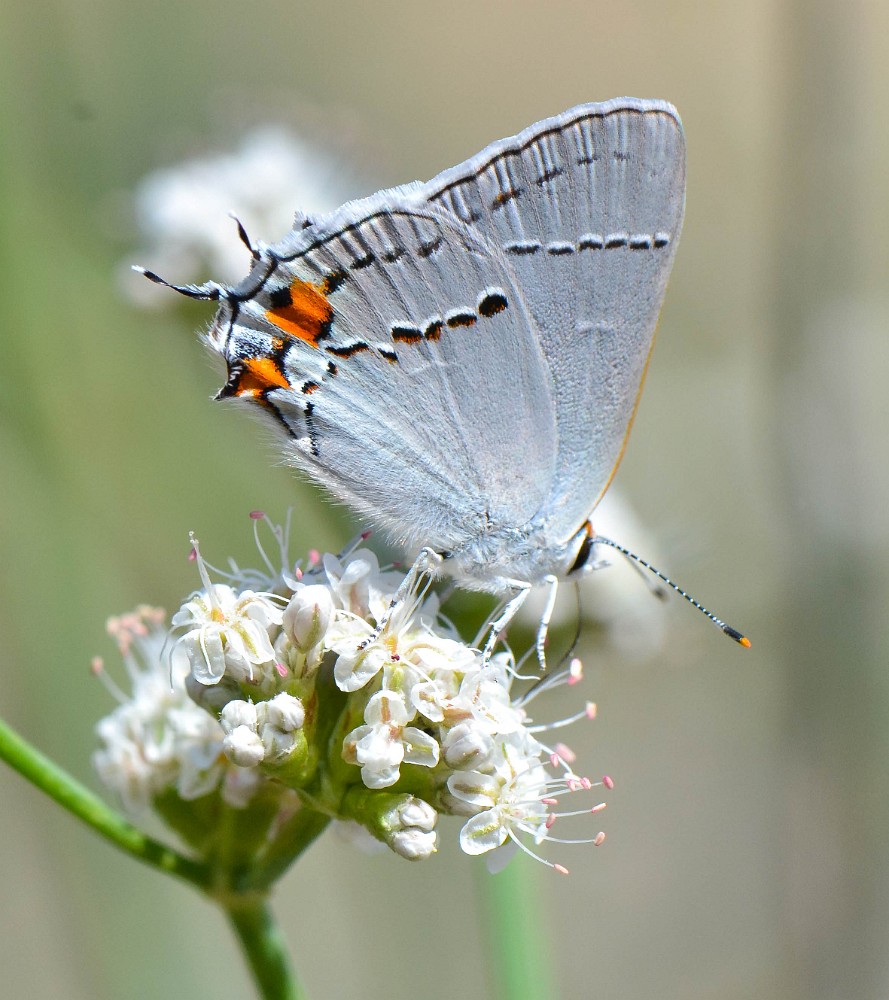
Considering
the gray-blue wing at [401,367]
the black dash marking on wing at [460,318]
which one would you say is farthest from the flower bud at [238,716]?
the black dash marking on wing at [460,318]

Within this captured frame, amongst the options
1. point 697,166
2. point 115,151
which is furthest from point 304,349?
point 697,166

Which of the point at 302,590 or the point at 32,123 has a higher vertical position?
the point at 32,123

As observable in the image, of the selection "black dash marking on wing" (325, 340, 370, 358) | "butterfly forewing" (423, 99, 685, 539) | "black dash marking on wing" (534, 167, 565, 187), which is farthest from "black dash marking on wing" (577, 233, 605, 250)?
"black dash marking on wing" (325, 340, 370, 358)

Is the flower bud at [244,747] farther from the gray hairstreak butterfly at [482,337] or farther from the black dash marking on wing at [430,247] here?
the black dash marking on wing at [430,247]

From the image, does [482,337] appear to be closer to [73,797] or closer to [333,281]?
[333,281]

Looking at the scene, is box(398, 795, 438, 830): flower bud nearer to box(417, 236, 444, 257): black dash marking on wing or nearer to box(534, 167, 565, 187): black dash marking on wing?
box(417, 236, 444, 257): black dash marking on wing

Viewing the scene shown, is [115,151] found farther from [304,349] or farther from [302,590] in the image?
[302,590]
